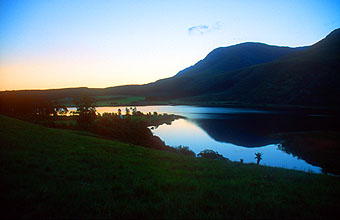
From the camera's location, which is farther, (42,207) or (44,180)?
(44,180)

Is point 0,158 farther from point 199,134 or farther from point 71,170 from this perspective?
point 199,134

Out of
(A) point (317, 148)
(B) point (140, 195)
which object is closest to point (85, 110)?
(B) point (140, 195)

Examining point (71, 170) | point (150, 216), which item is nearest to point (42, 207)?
point (150, 216)

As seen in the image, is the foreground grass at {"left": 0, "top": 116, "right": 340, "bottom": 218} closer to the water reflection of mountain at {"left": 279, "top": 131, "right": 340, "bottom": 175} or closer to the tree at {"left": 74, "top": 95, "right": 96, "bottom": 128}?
the water reflection of mountain at {"left": 279, "top": 131, "right": 340, "bottom": 175}

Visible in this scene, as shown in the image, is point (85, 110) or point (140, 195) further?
point (85, 110)

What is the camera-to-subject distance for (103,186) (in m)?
9.95

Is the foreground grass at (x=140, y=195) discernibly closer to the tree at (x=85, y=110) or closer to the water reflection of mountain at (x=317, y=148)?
the water reflection of mountain at (x=317, y=148)

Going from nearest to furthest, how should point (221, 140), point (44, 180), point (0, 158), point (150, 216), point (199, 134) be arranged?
1. point (150, 216)
2. point (44, 180)
3. point (0, 158)
4. point (221, 140)
5. point (199, 134)

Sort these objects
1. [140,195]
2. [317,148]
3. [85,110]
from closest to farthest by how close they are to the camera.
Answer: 1. [140,195]
2. [317,148]
3. [85,110]

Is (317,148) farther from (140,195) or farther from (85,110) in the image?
(85,110)

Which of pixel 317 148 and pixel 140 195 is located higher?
pixel 140 195

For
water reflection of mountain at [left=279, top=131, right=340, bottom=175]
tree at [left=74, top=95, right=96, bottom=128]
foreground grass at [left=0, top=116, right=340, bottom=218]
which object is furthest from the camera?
tree at [left=74, top=95, right=96, bottom=128]

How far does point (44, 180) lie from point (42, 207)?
3.43 meters

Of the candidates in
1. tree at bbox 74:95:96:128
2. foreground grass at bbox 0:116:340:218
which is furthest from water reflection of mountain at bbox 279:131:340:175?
tree at bbox 74:95:96:128
